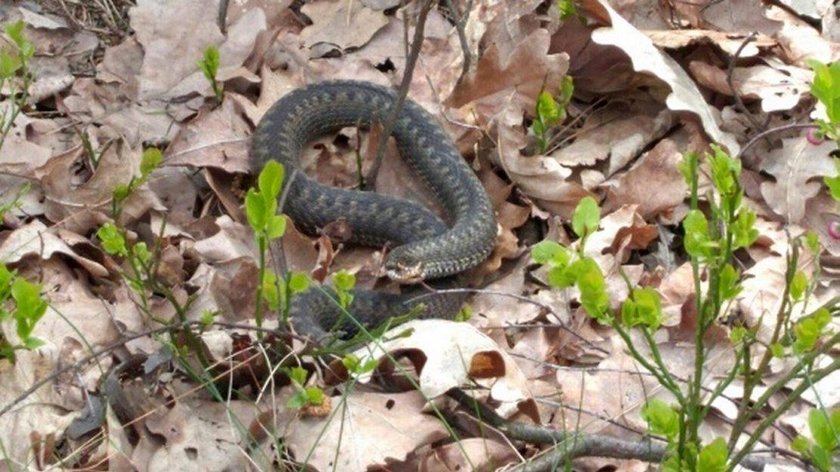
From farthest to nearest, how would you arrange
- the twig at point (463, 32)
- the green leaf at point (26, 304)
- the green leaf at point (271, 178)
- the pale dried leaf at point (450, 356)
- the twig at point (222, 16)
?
the twig at point (222, 16), the twig at point (463, 32), the pale dried leaf at point (450, 356), the green leaf at point (26, 304), the green leaf at point (271, 178)

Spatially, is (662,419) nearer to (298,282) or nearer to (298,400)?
(298,282)

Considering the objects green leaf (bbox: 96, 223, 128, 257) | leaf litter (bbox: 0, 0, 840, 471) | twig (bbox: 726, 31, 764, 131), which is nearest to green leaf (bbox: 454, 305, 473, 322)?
leaf litter (bbox: 0, 0, 840, 471)

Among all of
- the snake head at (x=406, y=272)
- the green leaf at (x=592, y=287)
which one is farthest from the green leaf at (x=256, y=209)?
the snake head at (x=406, y=272)

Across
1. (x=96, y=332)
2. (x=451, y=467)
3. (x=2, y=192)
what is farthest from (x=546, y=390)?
(x=2, y=192)

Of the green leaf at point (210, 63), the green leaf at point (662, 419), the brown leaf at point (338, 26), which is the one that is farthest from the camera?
the brown leaf at point (338, 26)

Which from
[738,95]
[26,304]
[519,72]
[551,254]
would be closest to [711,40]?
[738,95]

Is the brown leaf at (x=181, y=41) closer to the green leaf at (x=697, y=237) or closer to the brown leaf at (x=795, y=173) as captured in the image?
the brown leaf at (x=795, y=173)

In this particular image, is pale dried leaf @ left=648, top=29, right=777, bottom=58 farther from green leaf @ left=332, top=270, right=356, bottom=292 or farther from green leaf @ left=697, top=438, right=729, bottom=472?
green leaf @ left=697, top=438, right=729, bottom=472

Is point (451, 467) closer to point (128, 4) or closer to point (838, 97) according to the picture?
point (838, 97)
